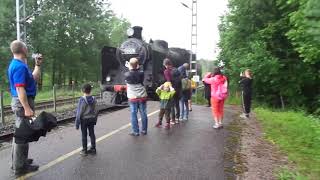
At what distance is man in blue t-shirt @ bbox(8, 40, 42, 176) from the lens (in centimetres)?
711

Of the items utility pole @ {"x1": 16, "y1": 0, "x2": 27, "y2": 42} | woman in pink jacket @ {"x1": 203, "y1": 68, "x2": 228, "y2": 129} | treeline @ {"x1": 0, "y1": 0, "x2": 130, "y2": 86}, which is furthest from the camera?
treeline @ {"x1": 0, "y1": 0, "x2": 130, "y2": 86}

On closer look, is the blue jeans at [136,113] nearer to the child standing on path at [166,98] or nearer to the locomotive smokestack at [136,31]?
the child standing on path at [166,98]

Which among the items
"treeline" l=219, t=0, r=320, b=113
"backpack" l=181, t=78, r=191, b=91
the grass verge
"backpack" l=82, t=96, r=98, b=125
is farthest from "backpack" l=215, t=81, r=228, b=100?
"treeline" l=219, t=0, r=320, b=113

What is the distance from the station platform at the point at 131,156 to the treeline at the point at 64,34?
1183 inches

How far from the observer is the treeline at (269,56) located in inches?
946

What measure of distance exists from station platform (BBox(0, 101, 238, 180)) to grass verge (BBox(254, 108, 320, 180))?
3.75ft

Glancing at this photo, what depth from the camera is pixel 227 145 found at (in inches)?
400

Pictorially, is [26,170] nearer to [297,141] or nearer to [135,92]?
[135,92]

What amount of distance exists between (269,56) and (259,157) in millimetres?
15957

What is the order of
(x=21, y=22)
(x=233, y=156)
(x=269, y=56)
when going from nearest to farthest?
(x=233, y=156), (x=269, y=56), (x=21, y=22)

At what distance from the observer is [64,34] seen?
47.2m

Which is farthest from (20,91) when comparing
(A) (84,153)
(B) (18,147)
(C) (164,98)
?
(C) (164,98)

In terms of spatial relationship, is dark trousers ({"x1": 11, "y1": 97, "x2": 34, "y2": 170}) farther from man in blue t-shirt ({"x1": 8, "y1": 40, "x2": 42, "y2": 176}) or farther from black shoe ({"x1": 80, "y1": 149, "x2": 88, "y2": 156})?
black shoe ({"x1": 80, "y1": 149, "x2": 88, "y2": 156})


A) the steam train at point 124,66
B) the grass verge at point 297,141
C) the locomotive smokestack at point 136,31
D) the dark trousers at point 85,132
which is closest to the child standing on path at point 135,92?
the dark trousers at point 85,132
